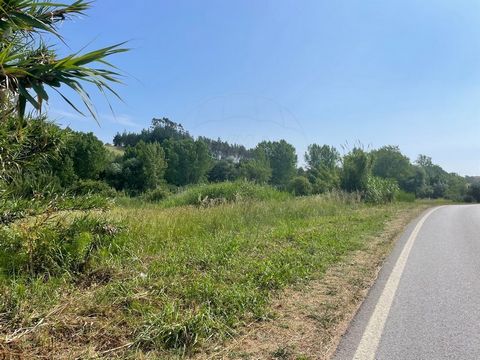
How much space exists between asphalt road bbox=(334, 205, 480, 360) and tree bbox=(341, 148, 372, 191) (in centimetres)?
2136

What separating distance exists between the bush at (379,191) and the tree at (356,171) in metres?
0.53

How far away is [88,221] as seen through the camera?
20.7ft

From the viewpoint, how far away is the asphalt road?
413cm

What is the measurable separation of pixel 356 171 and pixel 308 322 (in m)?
27.1

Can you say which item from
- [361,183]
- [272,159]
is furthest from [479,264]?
[272,159]

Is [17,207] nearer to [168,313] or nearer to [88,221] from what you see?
[88,221]

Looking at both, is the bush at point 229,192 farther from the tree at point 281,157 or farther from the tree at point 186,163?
the tree at point 186,163

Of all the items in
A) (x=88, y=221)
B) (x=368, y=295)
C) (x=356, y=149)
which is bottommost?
(x=368, y=295)

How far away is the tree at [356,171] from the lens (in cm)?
3023

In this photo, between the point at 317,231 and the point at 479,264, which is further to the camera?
the point at 317,231

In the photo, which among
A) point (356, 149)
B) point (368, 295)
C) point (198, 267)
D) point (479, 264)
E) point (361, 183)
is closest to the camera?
point (368, 295)

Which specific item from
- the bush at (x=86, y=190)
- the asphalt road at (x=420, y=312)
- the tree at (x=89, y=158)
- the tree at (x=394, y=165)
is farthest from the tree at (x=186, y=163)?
the asphalt road at (x=420, y=312)

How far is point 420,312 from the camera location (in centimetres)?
527

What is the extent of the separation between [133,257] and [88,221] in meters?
0.98
